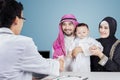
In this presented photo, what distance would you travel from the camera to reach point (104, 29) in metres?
2.74

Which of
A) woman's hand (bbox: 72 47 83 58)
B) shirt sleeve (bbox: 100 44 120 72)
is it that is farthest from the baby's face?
shirt sleeve (bbox: 100 44 120 72)

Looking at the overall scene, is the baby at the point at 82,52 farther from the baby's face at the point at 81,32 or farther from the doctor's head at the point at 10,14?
the doctor's head at the point at 10,14

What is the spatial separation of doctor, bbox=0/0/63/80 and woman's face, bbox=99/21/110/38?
1.50 m

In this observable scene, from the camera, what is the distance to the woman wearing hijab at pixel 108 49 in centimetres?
272

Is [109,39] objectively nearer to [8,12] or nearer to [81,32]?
[81,32]

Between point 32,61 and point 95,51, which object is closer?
point 32,61

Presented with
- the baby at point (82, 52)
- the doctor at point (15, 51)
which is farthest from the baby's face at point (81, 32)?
the doctor at point (15, 51)

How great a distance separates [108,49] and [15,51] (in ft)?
5.50

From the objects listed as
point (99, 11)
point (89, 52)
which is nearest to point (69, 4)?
point (99, 11)

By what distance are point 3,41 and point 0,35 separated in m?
0.07

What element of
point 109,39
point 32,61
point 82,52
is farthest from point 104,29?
point 32,61

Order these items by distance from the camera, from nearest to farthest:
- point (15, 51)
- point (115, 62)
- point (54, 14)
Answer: point (15, 51), point (115, 62), point (54, 14)

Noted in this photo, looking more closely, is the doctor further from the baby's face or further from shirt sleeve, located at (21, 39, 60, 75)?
the baby's face

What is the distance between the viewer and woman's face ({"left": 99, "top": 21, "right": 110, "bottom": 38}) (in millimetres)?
2729
